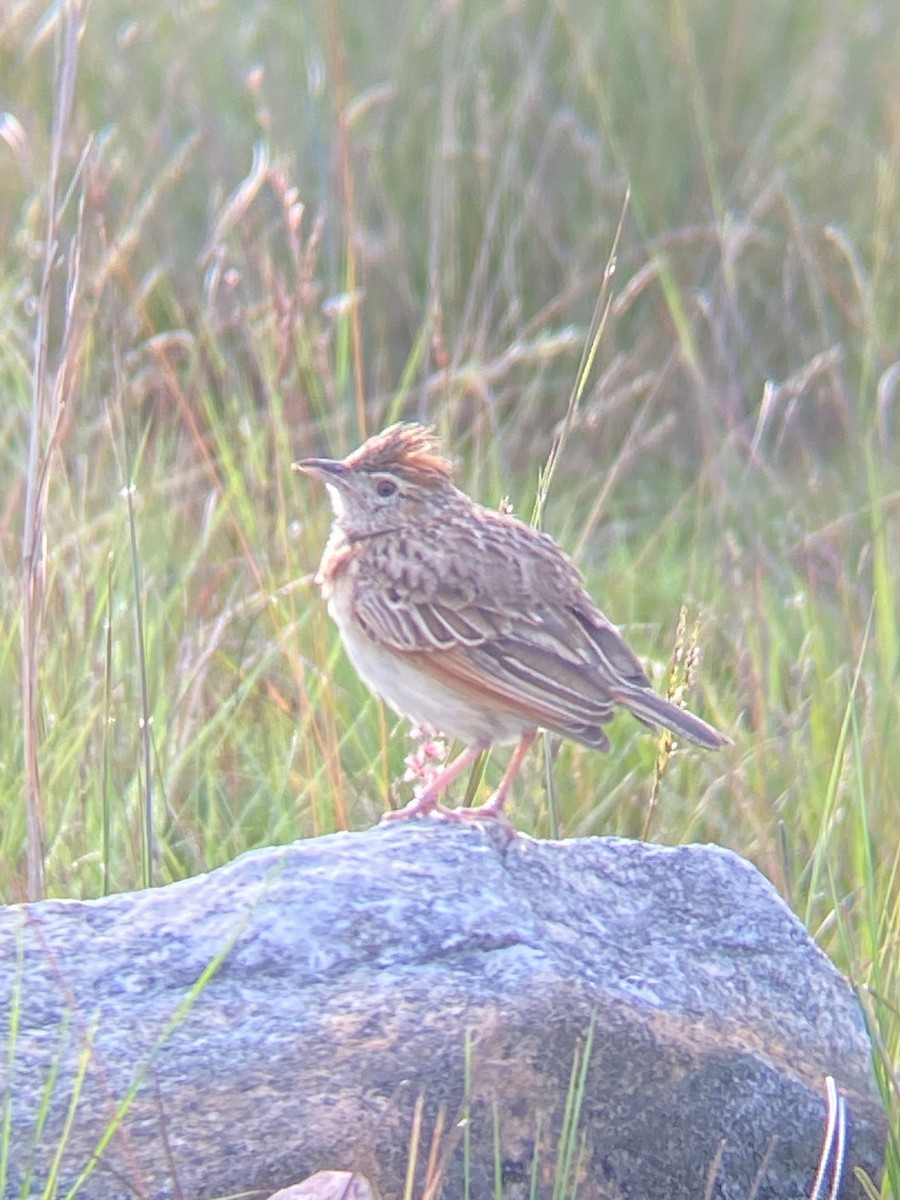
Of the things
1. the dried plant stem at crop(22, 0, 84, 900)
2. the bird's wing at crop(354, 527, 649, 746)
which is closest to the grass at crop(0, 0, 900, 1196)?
the dried plant stem at crop(22, 0, 84, 900)

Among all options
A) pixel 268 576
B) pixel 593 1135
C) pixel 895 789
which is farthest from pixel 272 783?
pixel 593 1135

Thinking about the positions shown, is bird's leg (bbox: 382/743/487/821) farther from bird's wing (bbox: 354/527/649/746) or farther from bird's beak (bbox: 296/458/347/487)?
bird's beak (bbox: 296/458/347/487)

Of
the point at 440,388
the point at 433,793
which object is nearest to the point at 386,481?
the point at 433,793

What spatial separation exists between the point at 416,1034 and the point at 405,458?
1.91m

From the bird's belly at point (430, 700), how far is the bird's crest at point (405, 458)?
0.52 meters

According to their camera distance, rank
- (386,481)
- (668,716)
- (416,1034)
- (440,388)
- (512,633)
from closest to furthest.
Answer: (416,1034) → (668,716) → (512,633) → (386,481) → (440,388)

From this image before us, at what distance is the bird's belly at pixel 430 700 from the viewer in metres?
3.93

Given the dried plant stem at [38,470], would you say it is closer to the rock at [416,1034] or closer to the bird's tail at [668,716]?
the rock at [416,1034]

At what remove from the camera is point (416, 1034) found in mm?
2820

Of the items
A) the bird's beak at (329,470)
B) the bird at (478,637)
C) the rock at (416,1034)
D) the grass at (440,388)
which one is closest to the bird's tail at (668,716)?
the bird at (478,637)

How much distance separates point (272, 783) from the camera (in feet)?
14.4

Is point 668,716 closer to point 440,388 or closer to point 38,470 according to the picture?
point 38,470

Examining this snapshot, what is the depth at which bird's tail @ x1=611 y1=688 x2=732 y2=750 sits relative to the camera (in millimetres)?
3662

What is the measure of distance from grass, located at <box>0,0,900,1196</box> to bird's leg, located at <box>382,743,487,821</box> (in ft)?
0.73
